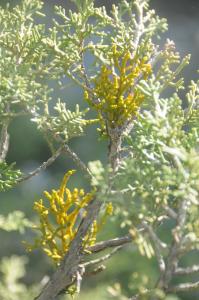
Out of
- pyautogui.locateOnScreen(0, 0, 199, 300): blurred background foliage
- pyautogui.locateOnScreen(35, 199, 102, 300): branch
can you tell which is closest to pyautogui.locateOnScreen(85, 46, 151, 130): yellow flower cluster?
pyautogui.locateOnScreen(35, 199, 102, 300): branch

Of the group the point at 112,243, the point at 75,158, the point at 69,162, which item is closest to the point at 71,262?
→ the point at 112,243

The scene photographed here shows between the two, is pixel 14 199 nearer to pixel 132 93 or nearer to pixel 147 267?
pixel 147 267

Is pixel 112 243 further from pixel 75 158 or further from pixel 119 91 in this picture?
pixel 119 91

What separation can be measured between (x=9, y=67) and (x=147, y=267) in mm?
1275

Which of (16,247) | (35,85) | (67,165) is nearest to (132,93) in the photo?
(35,85)

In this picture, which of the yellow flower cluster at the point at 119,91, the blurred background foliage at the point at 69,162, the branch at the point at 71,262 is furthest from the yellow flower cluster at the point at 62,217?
the blurred background foliage at the point at 69,162

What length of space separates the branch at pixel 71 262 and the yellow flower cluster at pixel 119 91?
6.4 inches

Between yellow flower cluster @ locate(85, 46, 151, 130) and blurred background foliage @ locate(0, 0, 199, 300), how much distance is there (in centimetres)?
86

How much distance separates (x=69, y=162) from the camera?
2816mm

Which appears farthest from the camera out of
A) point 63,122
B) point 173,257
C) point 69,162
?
point 69,162

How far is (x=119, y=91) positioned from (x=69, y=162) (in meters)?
1.87

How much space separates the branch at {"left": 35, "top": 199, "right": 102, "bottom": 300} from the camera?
0.95 metres

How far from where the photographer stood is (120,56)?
3.25 ft

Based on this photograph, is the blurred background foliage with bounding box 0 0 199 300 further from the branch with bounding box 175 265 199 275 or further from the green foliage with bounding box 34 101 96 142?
the branch with bounding box 175 265 199 275
